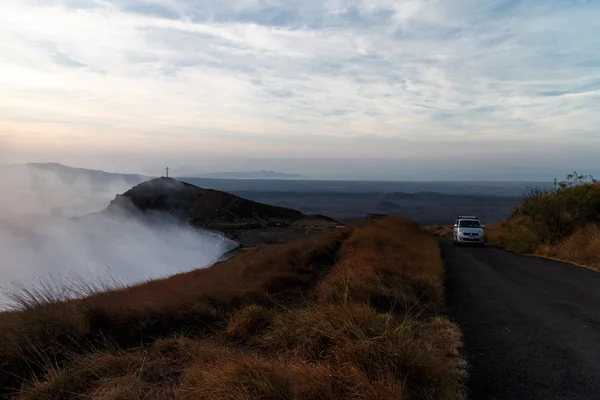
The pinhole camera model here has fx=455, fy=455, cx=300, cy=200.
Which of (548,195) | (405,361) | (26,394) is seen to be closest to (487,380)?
(405,361)

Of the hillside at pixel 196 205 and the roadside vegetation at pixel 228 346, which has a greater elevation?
the roadside vegetation at pixel 228 346

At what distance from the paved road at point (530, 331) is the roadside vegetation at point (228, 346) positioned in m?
0.47

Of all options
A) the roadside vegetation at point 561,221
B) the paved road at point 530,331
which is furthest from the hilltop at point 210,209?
the paved road at point 530,331

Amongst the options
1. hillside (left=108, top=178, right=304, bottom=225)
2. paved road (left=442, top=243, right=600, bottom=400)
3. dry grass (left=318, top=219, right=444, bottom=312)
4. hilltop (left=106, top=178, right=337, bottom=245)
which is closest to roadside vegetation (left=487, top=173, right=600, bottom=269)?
paved road (left=442, top=243, right=600, bottom=400)

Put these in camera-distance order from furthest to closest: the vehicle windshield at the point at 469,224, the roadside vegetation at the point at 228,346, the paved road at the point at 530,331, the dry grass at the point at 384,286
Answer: the vehicle windshield at the point at 469,224 < the dry grass at the point at 384,286 < the paved road at the point at 530,331 < the roadside vegetation at the point at 228,346

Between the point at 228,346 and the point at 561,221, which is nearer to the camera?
the point at 228,346

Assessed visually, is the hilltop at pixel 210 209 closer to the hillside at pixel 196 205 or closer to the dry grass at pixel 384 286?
the hillside at pixel 196 205

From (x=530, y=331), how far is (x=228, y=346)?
17.2ft

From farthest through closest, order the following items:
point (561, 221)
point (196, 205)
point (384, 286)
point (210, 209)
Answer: point (196, 205)
point (210, 209)
point (561, 221)
point (384, 286)

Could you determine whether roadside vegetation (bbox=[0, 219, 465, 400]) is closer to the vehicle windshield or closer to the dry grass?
the dry grass

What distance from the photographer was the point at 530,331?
7949mm

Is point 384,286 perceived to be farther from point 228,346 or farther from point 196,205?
point 196,205

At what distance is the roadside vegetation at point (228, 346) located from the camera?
4586mm

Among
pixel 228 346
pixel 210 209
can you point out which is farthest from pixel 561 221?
pixel 210 209
